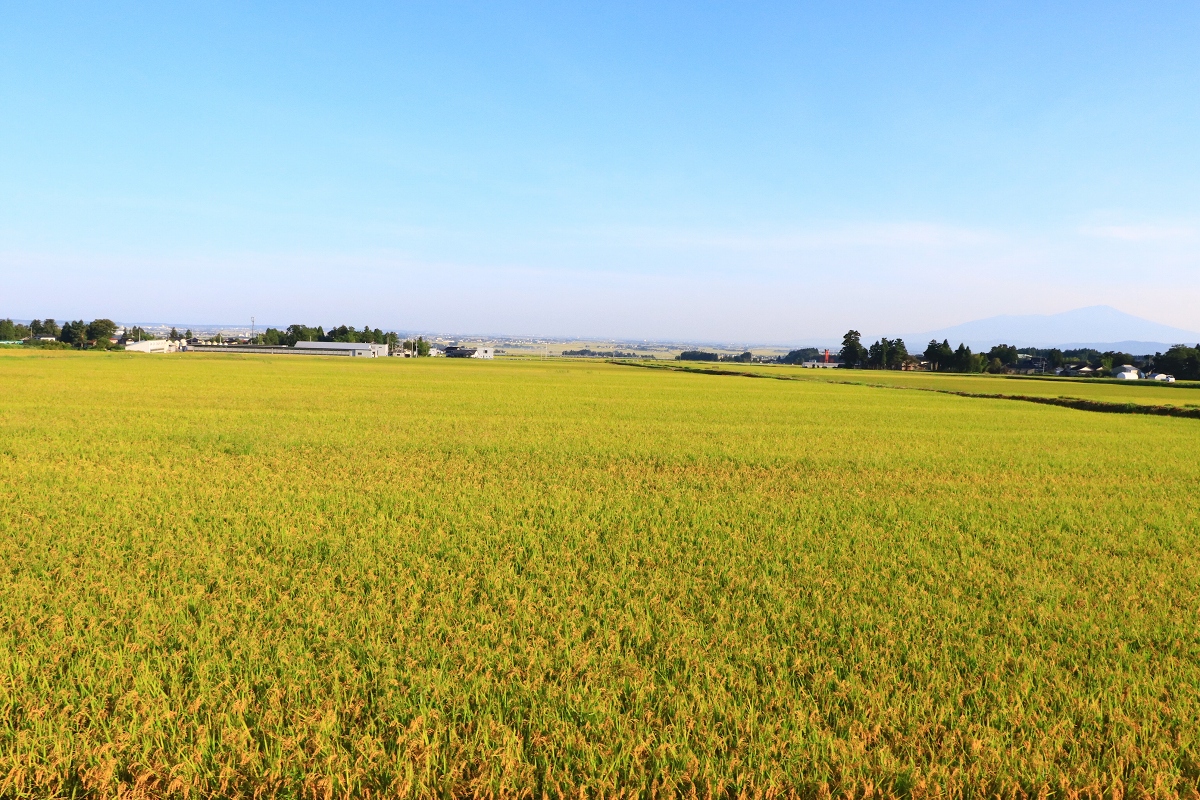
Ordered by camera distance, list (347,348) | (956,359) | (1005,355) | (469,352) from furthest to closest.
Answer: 1. (469,352)
2. (347,348)
3. (1005,355)
4. (956,359)

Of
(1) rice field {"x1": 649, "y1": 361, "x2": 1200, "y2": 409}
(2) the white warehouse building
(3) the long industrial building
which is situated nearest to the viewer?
(1) rice field {"x1": 649, "y1": 361, "x2": 1200, "y2": 409}

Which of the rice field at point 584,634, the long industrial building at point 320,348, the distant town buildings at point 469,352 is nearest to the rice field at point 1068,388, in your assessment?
the rice field at point 584,634

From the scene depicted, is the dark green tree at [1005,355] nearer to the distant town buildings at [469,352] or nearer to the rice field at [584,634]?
the distant town buildings at [469,352]

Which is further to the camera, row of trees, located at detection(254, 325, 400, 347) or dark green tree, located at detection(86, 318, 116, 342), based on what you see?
row of trees, located at detection(254, 325, 400, 347)

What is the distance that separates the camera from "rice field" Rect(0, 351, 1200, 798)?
326 cm

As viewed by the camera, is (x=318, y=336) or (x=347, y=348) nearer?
(x=347, y=348)

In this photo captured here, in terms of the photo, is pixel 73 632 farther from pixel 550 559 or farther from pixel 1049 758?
pixel 1049 758

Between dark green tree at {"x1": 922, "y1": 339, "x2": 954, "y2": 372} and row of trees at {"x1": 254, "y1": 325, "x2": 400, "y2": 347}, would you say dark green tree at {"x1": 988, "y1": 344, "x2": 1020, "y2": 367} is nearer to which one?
dark green tree at {"x1": 922, "y1": 339, "x2": 954, "y2": 372}

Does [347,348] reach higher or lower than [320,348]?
higher

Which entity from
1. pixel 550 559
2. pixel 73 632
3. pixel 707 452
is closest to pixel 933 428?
pixel 707 452

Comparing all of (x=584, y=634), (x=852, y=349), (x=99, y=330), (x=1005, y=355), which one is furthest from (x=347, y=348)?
(x=584, y=634)

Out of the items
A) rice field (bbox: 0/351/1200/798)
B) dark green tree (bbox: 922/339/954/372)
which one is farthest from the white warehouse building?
rice field (bbox: 0/351/1200/798)

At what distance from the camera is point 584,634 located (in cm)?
480

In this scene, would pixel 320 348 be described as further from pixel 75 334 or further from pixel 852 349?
pixel 852 349
